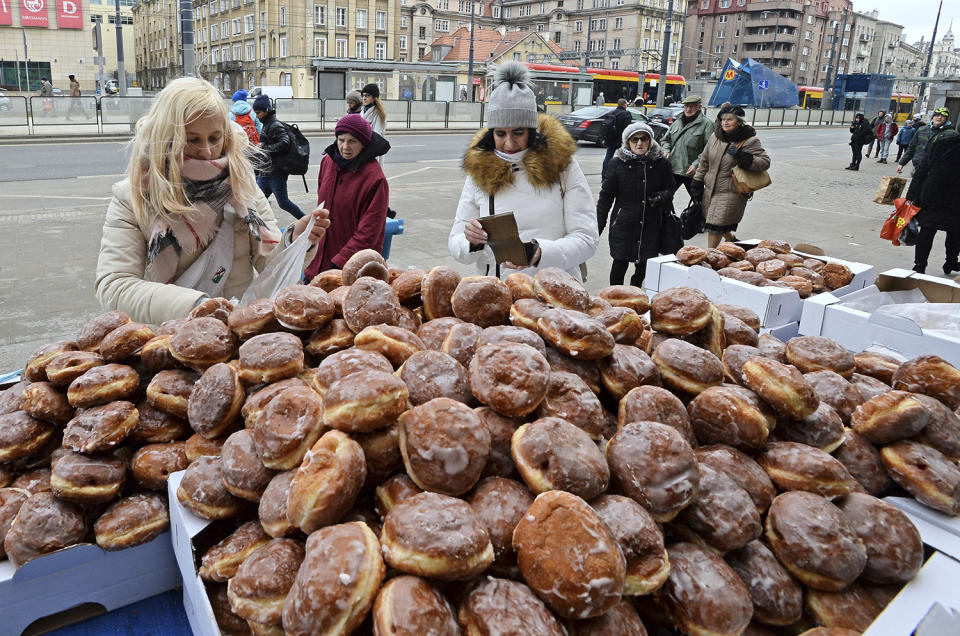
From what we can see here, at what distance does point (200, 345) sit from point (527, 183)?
8.32ft

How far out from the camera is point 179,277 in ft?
→ 9.89

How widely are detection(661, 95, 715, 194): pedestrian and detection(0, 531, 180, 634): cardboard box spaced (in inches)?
333

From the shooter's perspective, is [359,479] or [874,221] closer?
[359,479]

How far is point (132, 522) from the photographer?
1.54m

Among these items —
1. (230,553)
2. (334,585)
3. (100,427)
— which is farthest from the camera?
(100,427)

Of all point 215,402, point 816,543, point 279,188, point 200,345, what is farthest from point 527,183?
point 279,188

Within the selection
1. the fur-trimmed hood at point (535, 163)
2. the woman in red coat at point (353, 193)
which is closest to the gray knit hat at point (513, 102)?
the fur-trimmed hood at point (535, 163)

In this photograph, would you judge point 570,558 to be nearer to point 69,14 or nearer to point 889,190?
point 889,190

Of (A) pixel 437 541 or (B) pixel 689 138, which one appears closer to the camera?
(A) pixel 437 541

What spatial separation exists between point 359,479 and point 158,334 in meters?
1.00

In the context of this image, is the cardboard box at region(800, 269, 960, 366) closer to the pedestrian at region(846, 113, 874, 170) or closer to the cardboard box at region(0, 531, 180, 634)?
the cardboard box at region(0, 531, 180, 634)

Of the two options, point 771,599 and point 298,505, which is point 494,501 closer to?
point 298,505

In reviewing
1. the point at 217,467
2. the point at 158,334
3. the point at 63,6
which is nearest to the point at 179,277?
the point at 158,334

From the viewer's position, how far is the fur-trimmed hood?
3775mm
